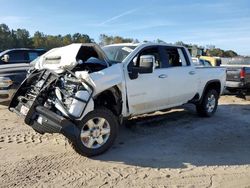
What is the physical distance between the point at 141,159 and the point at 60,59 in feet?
7.31

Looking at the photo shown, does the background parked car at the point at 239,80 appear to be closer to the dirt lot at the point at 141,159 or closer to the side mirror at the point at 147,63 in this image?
the dirt lot at the point at 141,159

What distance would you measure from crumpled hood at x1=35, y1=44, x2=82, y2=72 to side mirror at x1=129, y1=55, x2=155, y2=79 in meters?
1.11

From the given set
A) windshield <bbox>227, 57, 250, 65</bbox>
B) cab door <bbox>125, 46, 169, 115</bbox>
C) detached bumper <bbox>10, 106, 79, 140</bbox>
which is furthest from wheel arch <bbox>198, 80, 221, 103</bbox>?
windshield <bbox>227, 57, 250, 65</bbox>

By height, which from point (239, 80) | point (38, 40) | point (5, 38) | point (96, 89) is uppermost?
point (5, 38)

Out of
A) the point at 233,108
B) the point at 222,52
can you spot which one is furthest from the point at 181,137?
the point at 222,52

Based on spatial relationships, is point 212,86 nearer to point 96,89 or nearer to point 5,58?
point 96,89

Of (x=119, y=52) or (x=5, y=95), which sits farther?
(x=5, y=95)

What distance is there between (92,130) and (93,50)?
1582 mm

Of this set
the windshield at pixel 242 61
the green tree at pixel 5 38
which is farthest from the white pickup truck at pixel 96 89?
the green tree at pixel 5 38

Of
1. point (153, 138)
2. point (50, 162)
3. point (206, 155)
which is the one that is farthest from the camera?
point (153, 138)

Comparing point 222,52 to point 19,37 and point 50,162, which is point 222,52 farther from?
point 50,162

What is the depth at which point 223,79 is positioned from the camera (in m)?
9.52

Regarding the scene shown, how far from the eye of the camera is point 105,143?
572cm

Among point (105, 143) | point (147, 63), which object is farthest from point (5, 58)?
point (105, 143)
